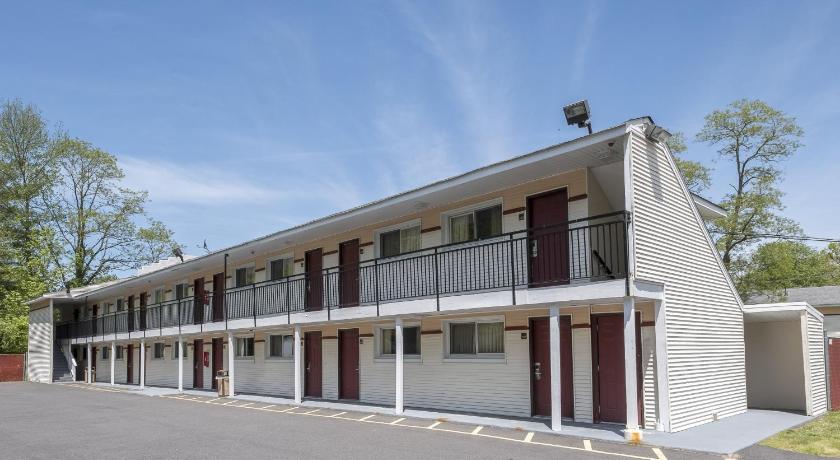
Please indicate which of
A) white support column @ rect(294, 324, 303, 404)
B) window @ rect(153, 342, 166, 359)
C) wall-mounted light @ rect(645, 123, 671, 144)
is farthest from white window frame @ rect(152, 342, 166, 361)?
wall-mounted light @ rect(645, 123, 671, 144)

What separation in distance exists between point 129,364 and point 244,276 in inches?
537

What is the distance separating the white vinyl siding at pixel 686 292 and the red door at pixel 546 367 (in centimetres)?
206

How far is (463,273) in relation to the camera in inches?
554

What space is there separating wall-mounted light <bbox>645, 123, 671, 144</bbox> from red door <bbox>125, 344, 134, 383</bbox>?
29108 millimetres

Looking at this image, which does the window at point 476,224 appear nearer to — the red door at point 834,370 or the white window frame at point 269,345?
the white window frame at point 269,345

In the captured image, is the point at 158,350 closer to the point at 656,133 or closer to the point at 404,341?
the point at 404,341

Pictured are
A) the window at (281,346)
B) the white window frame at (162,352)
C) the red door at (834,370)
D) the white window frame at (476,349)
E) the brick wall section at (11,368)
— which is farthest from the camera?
the brick wall section at (11,368)

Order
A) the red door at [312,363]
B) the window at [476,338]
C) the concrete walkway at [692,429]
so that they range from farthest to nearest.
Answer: the red door at [312,363] < the window at [476,338] < the concrete walkway at [692,429]

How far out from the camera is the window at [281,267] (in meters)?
21.4

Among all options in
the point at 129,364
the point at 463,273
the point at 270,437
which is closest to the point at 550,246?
the point at 463,273

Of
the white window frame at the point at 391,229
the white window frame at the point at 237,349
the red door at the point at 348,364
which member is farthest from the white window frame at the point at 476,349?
the white window frame at the point at 237,349

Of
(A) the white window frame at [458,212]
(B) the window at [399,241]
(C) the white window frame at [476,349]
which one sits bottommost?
(C) the white window frame at [476,349]

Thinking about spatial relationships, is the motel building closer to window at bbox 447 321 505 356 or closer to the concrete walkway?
window at bbox 447 321 505 356

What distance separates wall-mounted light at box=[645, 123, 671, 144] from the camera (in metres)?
12.1
